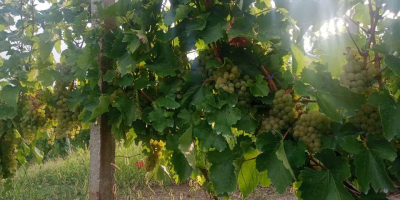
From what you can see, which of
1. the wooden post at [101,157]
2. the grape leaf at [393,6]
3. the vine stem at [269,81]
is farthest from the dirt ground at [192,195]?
the grape leaf at [393,6]

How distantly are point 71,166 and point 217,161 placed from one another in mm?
4809

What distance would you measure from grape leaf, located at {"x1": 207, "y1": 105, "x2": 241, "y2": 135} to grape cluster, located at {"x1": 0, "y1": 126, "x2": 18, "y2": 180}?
1.54m

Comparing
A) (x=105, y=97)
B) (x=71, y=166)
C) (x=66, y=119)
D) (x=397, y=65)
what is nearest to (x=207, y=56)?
(x=105, y=97)

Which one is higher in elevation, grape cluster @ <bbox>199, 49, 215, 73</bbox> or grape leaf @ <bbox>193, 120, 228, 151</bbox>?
grape cluster @ <bbox>199, 49, 215, 73</bbox>

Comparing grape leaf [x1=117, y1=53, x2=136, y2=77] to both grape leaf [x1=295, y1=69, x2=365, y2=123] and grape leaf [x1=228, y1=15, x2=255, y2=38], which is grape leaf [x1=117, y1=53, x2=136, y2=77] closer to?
grape leaf [x1=228, y1=15, x2=255, y2=38]

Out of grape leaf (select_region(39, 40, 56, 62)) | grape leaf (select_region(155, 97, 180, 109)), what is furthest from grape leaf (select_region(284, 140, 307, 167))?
grape leaf (select_region(39, 40, 56, 62))

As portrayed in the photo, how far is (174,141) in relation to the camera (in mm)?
1482

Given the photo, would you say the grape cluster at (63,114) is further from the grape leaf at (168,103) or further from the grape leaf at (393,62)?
the grape leaf at (393,62)

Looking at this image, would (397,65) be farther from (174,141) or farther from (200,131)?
(174,141)

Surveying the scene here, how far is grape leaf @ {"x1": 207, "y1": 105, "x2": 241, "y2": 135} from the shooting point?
1.22m

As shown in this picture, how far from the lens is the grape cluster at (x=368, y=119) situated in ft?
3.67

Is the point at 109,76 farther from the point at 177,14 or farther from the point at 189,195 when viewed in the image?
the point at 189,195

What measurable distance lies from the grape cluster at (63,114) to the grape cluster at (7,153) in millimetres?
619

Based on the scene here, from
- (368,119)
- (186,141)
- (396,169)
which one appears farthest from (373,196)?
(186,141)
